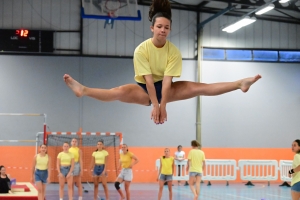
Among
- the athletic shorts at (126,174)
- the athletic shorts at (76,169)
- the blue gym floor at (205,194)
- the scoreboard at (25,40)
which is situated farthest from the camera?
the scoreboard at (25,40)

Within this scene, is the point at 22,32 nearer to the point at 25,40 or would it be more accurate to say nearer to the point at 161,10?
the point at 25,40

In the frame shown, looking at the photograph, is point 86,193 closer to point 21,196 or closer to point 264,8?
point 21,196

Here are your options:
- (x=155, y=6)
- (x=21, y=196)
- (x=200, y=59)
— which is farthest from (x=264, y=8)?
(x=155, y=6)

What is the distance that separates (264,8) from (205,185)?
772 cm

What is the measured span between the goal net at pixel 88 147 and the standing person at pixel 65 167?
667 centimetres

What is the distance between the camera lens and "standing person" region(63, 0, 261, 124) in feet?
18.7

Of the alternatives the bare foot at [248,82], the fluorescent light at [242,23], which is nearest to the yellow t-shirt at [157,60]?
the bare foot at [248,82]

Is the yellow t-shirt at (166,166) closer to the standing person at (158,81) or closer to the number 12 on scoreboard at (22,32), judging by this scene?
the standing person at (158,81)

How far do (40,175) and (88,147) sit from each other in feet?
27.1

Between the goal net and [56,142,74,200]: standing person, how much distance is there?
6671mm

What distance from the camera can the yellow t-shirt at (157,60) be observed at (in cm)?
585

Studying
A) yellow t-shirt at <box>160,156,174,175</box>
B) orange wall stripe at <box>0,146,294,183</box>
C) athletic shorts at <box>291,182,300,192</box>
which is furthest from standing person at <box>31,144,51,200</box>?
orange wall stripe at <box>0,146,294,183</box>

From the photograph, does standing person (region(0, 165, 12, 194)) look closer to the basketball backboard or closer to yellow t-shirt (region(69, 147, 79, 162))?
yellow t-shirt (region(69, 147, 79, 162))

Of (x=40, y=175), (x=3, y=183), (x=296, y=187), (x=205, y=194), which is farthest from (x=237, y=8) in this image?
(x=3, y=183)
